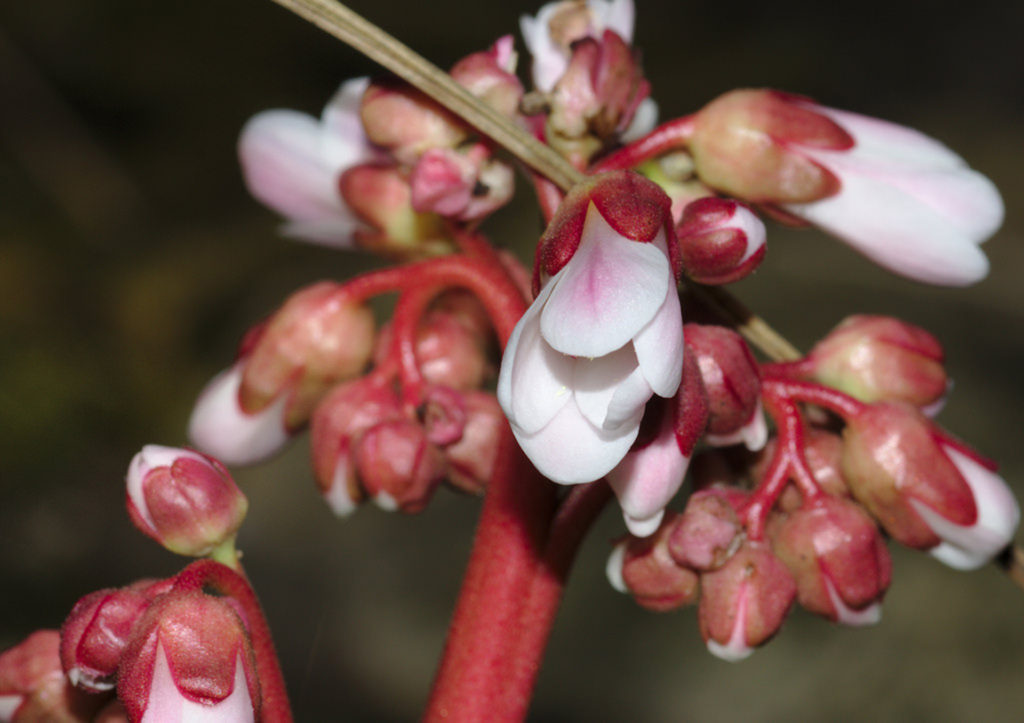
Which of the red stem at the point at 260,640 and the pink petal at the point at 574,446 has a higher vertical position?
the pink petal at the point at 574,446

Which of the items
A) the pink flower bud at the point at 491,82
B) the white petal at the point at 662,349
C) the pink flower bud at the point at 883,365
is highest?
the pink flower bud at the point at 491,82

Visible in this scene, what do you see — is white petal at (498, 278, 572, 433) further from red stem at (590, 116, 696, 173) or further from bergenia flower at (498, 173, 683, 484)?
red stem at (590, 116, 696, 173)

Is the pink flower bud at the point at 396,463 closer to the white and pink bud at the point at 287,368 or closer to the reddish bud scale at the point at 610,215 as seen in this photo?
the white and pink bud at the point at 287,368

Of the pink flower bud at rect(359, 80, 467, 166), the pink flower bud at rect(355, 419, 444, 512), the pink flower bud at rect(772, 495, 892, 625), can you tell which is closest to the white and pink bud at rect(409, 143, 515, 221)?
the pink flower bud at rect(359, 80, 467, 166)

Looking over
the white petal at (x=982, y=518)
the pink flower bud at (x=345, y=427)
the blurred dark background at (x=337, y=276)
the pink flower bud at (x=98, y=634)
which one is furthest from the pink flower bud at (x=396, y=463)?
the blurred dark background at (x=337, y=276)

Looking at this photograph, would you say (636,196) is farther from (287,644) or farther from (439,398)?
(287,644)

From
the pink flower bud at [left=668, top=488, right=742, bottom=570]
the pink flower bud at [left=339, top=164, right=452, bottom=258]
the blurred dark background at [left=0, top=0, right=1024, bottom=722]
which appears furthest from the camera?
the blurred dark background at [left=0, top=0, right=1024, bottom=722]
